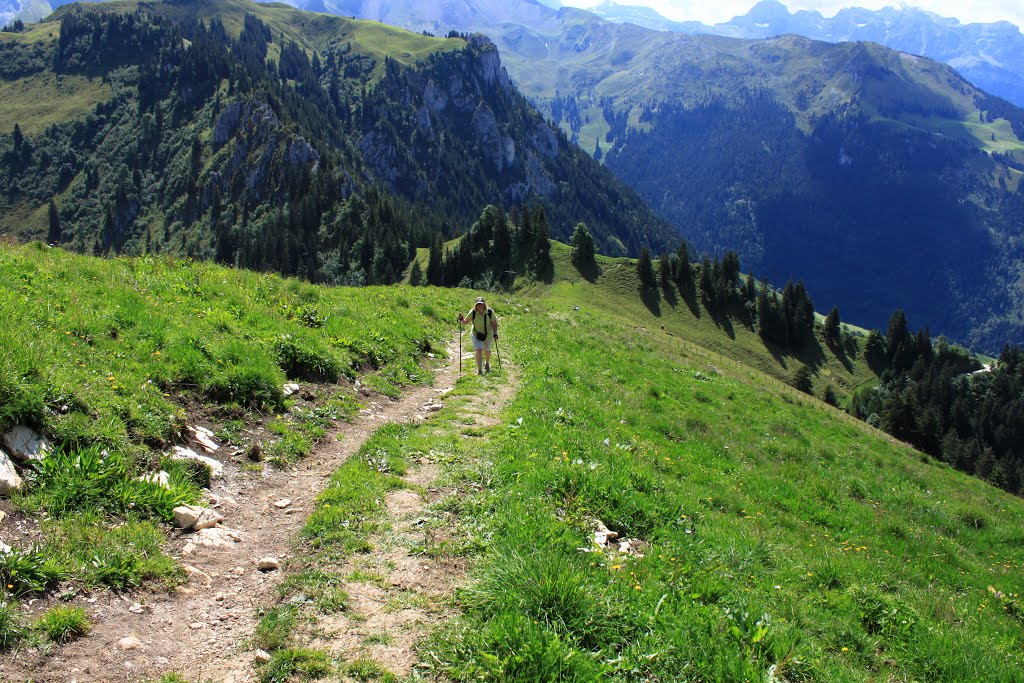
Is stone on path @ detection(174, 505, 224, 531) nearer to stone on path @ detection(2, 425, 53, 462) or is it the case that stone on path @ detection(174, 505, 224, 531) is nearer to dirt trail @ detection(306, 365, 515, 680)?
stone on path @ detection(2, 425, 53, 462)

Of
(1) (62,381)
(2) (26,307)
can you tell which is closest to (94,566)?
(1) (62,381)

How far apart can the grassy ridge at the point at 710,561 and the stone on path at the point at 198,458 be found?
4.81 meters

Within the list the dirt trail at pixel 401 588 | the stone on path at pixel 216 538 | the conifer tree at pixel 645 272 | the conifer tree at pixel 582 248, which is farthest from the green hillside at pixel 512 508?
the conifer tree at pixel 645 272

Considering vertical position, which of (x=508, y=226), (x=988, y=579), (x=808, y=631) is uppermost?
(x=508, y=226)

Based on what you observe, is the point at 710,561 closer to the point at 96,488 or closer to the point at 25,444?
the point at 96,488

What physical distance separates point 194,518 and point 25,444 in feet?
7.76

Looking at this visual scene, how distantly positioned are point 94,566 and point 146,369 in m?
5.12

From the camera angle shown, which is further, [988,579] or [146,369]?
[988,579]

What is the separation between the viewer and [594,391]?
19281 mm

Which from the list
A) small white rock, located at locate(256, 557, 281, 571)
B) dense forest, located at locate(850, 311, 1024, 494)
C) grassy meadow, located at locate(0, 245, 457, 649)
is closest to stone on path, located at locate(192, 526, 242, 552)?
grassy meadow, located at locate(0, 245, 457, 649)

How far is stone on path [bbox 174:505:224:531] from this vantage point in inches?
310

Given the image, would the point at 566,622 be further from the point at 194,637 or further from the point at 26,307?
the point at 26,307

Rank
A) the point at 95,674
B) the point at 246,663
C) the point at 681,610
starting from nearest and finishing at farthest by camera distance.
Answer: the point at 95,674, the point at 246,663, the point at 681,610

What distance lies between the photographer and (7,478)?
6.90 metres
